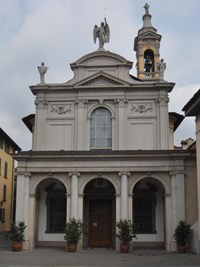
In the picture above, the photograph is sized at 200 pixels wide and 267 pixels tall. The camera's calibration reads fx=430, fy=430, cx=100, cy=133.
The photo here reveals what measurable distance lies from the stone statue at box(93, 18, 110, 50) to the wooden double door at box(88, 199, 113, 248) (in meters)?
10.3

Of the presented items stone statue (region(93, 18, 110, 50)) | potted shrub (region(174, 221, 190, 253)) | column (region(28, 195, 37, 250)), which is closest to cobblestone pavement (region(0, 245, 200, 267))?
column (region(28, 195, 37, 250))

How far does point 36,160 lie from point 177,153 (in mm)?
8012

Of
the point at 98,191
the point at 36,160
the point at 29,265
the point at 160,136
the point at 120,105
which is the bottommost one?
the point at 29,265

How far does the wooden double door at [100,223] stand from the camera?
25.8m

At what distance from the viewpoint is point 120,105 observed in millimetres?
26750

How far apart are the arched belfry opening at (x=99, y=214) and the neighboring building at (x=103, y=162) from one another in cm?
6

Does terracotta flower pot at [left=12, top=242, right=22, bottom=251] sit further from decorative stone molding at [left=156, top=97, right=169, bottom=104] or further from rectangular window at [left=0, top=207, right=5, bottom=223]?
rectangular window at [left=0, top=207, right=5, bottom=223]

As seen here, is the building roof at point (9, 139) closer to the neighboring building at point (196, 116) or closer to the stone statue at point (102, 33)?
the stone statue at point (102, 33)

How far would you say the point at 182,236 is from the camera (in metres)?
22.6

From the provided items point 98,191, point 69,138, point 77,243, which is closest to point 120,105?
point 69,138

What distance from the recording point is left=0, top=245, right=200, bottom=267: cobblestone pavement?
17688 millimetres

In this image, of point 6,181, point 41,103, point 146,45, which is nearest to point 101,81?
point 41,103

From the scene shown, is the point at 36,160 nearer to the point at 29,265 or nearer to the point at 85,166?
the point at 85,166

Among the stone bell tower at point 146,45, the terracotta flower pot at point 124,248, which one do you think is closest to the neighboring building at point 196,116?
the terracotta flower pot at point 124,248
